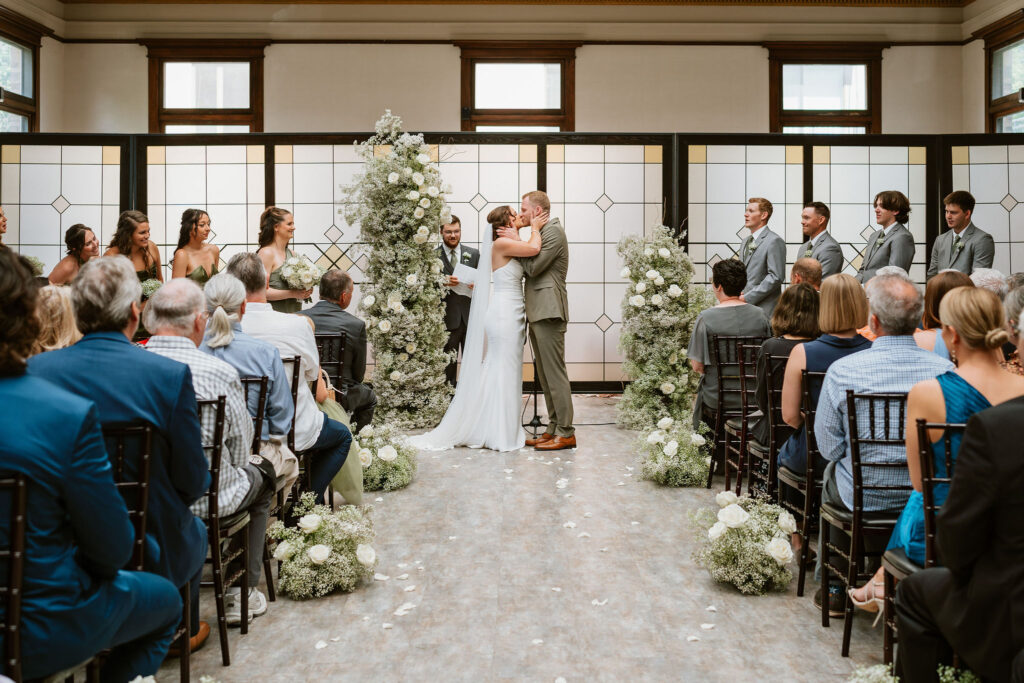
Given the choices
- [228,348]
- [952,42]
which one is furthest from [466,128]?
[228,348]

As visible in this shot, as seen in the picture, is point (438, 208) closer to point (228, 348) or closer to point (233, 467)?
point (228, 348)

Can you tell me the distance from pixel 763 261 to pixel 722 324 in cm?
223

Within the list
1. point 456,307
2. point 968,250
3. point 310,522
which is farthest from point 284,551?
point 968,250

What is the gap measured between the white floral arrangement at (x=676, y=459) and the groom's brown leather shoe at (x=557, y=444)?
3.29ft

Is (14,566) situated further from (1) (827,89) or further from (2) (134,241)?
(1) (827,89)

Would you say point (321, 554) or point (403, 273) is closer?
point (321, 554)

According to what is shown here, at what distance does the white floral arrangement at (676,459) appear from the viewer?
507cm

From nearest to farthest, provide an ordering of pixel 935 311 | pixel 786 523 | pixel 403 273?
1. pixel 786 523
2. pixel 935 311
3. pixel 403 273

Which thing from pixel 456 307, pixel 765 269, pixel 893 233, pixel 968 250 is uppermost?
pixel 893 233

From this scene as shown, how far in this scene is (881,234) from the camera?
7.06 m

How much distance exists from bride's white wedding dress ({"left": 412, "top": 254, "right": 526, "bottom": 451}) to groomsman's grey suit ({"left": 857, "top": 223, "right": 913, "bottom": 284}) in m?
2.74

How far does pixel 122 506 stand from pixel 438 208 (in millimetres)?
5158

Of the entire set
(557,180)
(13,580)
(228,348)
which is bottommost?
(13,580)

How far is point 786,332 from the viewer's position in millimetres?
3943
